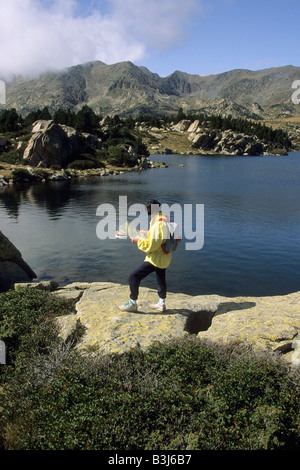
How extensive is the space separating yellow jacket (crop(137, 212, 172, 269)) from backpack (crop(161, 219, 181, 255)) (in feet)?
0.40

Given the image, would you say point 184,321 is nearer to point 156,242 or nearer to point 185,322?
point 185,322

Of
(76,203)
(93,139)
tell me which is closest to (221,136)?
(93,139)

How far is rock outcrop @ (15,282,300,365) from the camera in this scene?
24.3ft

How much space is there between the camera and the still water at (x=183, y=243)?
1700cm

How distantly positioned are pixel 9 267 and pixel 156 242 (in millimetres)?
8917

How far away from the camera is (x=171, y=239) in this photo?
8.71m

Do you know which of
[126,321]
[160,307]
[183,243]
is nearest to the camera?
[126,321]

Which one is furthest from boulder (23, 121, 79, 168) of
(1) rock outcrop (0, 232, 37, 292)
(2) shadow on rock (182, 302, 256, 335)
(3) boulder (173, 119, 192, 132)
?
(3) boulder (173, 119, 192, 132)

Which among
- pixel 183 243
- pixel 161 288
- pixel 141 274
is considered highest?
pixel 141 274

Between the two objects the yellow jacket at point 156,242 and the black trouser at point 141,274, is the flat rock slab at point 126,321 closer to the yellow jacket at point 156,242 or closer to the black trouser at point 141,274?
the black trouser at point 141,274
